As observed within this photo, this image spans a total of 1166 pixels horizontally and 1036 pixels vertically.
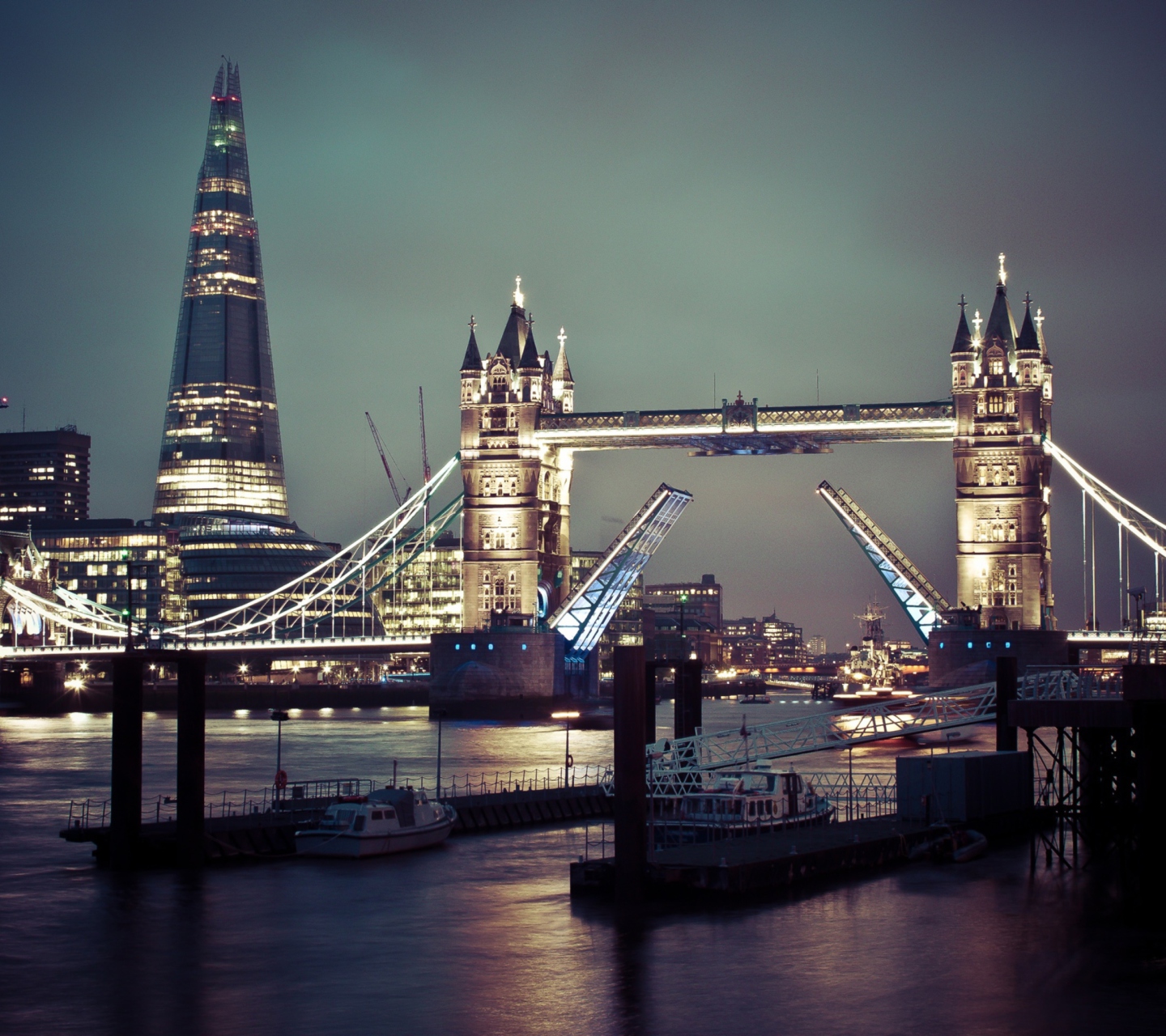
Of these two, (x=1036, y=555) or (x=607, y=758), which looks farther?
(x=1036, y=555)

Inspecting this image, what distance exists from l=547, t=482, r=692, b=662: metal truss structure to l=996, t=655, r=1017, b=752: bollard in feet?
162

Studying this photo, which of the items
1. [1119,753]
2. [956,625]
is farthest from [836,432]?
[1119,753]

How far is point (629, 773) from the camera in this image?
116 ft

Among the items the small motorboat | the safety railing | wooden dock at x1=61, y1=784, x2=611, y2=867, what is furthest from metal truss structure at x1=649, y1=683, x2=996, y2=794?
the small motorboat

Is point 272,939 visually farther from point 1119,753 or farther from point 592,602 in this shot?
point 592,602

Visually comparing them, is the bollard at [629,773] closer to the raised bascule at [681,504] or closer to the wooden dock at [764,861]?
the wooden dock at [764,861]

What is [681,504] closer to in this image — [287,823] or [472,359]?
[472,359]

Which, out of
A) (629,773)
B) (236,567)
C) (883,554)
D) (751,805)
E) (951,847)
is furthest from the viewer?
(236,567)

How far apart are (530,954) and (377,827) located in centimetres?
1200

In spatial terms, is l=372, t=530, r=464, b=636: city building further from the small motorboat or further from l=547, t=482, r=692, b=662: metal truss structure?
the small motorboat

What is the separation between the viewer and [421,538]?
454 feet

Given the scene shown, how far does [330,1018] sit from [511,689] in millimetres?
81863

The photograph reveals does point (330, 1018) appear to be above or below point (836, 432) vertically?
below

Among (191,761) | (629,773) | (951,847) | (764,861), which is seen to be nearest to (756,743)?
(951,847)
